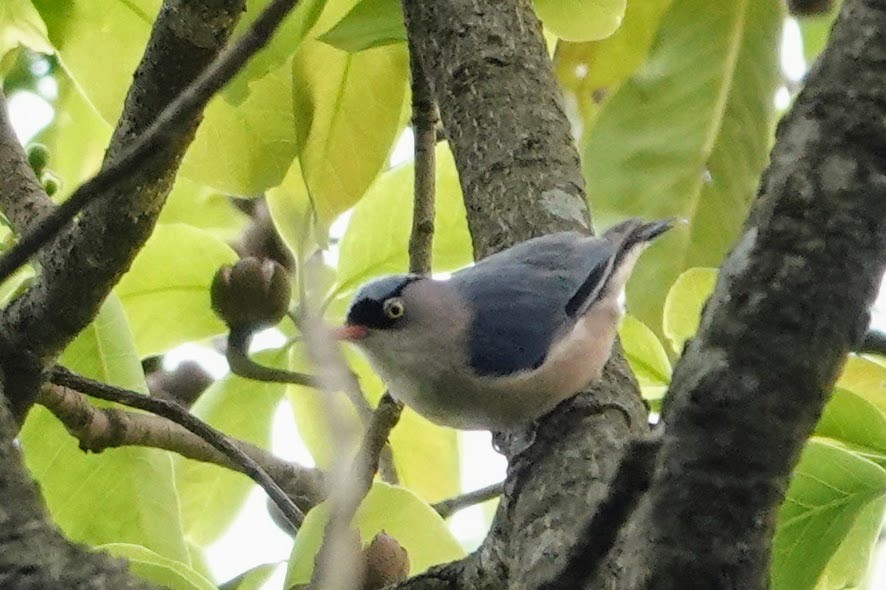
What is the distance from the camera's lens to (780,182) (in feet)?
1.51

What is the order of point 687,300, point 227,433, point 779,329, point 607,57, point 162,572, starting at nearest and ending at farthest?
point 779,329 → point 162,572 → point 687,300 → point 227,433 → point 607,57

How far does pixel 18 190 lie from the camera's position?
116 cm

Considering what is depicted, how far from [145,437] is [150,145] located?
0.63m

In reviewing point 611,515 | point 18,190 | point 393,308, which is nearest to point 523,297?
point 393,308

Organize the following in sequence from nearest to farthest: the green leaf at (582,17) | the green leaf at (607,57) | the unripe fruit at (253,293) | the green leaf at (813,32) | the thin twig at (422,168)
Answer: the unripe fruit at (253,293)
the thin twig at (422,168)
the green leaf at (582,17)
the green leaf at (813,32)
the green leaf at (607,57)

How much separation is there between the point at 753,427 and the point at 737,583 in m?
0.07

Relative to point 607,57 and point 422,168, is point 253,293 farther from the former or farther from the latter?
point 607,57

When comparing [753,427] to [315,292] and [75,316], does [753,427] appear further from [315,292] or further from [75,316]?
[75,316]

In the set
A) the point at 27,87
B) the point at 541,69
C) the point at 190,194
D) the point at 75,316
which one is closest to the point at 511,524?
the point at 75,316

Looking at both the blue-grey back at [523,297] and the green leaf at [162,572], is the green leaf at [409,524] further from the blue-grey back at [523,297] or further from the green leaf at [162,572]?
the blue-grey back at [523,297]

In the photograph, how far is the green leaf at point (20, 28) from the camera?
1.40m

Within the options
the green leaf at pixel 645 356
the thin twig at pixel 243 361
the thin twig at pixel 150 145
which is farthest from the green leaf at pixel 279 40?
the thin twig at pixel 150 145

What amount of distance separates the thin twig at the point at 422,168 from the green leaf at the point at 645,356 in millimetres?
244

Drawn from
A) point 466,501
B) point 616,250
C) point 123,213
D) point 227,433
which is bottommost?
point 466,501
